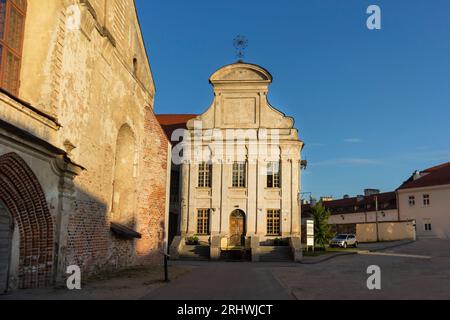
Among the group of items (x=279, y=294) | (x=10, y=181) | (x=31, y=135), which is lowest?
(x=279, y=294)

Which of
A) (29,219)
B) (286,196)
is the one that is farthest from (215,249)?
(29,219)

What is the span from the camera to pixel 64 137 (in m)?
11.9

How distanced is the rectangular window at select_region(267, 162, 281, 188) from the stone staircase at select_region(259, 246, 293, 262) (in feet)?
15.3

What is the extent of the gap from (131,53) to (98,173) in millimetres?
5749

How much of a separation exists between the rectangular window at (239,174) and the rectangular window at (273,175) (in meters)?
1.65

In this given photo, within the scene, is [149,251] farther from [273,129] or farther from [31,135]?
[273,129]

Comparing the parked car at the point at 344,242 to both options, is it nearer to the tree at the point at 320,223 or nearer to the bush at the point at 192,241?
the tree at the point at 320,223

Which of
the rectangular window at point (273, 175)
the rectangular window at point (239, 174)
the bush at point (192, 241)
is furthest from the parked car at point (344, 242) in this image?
the bush at point (192, 241)

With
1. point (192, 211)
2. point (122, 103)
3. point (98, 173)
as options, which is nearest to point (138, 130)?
point (122, 103)

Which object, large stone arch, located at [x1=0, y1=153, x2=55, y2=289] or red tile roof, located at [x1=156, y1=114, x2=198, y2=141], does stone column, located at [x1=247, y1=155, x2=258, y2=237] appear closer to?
red tile roof, located at [x1=156, y1=114, x2=198, y2=141]

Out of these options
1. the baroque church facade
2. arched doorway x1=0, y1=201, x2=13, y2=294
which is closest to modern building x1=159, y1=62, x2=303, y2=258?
the baroque church facade

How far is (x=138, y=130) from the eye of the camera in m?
18.6

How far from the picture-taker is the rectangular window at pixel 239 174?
1273 inches
